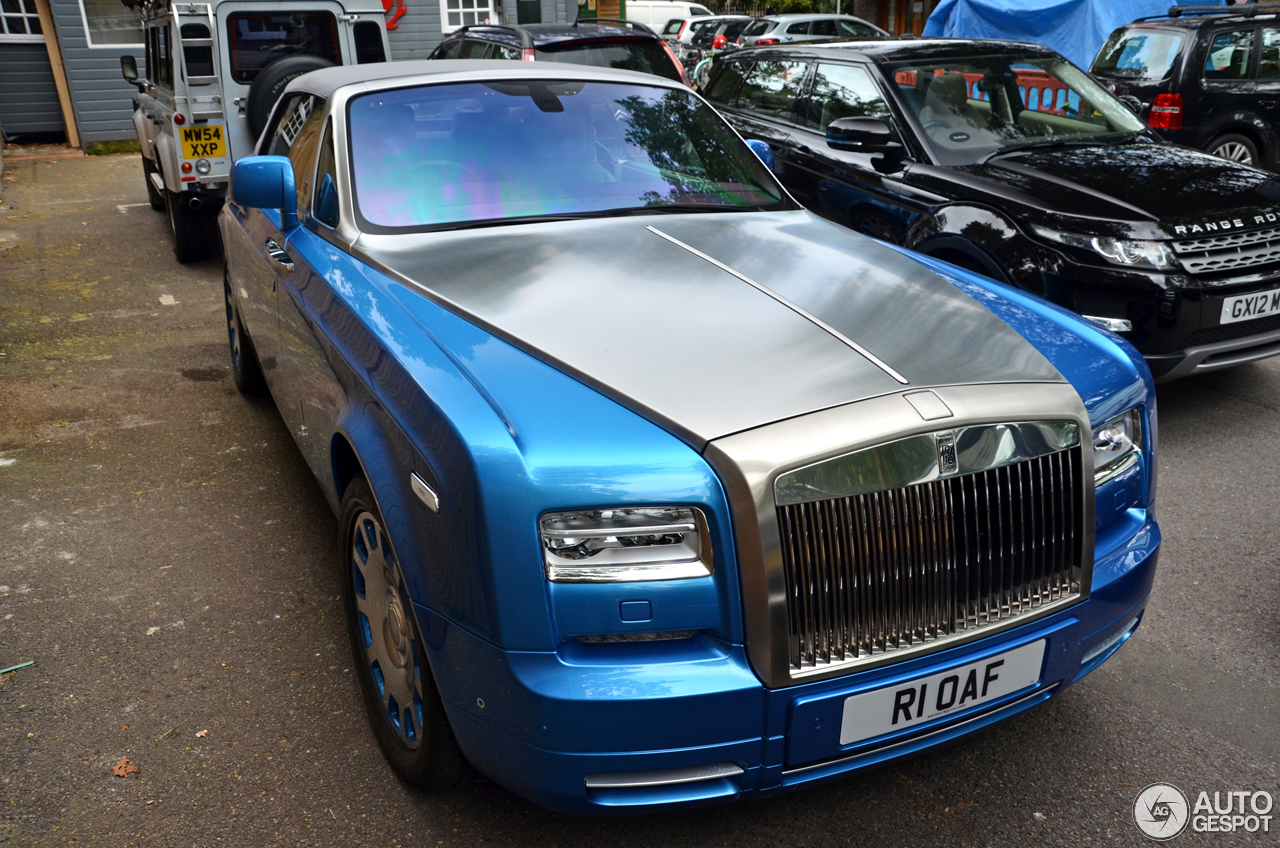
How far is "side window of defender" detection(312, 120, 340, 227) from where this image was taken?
3.34m

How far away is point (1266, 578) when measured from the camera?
11.8 feet

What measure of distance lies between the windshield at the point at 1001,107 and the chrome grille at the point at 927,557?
3.67m

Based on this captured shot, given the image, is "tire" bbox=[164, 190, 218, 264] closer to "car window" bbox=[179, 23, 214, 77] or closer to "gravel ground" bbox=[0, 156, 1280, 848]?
"car window" bbox=[179, 23, 214, 77]

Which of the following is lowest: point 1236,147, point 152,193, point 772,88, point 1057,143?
point 152,193

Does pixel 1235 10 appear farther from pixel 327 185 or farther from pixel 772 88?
pixel 327 185

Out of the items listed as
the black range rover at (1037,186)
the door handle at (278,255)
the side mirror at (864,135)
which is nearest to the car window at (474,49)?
the black range rover at (1037,186)

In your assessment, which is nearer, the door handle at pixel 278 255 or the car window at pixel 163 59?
the door handle at pixel 278 255

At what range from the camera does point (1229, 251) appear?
4.65 m

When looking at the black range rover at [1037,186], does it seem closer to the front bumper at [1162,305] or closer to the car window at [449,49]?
the front bumper at [1162,305]

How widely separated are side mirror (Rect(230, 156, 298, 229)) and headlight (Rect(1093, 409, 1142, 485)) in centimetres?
269

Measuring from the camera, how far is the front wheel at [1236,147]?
9.28 metres

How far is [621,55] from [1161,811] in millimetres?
8446

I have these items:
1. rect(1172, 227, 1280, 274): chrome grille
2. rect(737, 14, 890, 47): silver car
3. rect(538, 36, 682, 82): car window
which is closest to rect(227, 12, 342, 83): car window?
rect(538, 36, 682, 82): car window

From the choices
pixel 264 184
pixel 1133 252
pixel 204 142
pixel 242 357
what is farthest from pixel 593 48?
pixel 264 184
